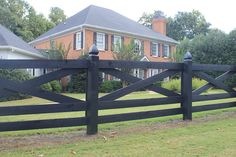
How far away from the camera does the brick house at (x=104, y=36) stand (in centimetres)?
2834

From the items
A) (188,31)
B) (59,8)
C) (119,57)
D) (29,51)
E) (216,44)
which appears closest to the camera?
(29,51)

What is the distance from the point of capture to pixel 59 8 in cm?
5662

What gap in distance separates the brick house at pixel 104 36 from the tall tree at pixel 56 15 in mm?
19437

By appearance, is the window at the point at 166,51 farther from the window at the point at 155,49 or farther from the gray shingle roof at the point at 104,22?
the window at the point at 155,49

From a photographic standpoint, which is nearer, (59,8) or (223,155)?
(223,155)

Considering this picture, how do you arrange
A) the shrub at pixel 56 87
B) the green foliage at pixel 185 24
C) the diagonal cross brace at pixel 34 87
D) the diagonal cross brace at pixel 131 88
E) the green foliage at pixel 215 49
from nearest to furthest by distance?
the diagonal cross brace at pixel 34 87
the diagonal cross brace at pixel 131 88
the shrub at pixel 56 87
the green foliage at pixel 215 49
the green foliage at pixel 185 24

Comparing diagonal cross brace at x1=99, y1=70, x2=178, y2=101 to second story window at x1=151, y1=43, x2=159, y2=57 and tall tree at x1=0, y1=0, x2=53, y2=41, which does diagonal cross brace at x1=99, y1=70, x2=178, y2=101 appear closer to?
second story window at x1=151, y1=43, x2=159, y2=57

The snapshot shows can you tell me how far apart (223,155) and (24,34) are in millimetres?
41061

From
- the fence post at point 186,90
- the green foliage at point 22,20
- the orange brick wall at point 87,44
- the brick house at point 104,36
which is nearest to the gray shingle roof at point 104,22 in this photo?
the brick house at point 104,36

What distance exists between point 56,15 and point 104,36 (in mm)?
28234

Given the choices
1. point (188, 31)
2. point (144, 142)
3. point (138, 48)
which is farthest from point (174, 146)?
point (188, 31)

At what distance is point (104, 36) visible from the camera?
96.0ft

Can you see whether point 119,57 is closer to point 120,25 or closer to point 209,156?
point 120,25

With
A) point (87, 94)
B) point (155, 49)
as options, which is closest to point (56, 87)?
point (155, 49)
